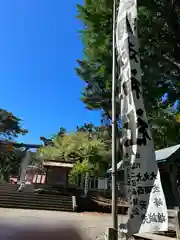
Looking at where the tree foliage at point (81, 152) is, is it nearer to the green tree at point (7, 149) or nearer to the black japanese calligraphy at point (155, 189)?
the green tree at point (7, 149)

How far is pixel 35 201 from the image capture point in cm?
1802

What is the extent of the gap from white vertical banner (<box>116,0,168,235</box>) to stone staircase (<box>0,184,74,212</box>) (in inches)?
532

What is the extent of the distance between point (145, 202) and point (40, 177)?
2315 centimetres

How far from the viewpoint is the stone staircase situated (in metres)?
17.2

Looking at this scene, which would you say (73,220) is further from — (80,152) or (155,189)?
(80,152)

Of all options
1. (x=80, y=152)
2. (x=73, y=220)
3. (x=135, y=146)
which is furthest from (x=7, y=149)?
(x=135, y=146)

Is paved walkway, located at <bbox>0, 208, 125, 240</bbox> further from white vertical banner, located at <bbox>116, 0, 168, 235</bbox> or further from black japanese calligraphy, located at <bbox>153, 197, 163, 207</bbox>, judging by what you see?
black japanese calligraphy, located at <bbox>153, 197, 163, 207</bbox>

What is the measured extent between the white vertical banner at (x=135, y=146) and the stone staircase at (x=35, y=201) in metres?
13.5

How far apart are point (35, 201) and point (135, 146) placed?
14874 millimetres

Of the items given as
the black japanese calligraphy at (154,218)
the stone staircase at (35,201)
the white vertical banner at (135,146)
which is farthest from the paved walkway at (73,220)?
the stone staircase at (35,201)

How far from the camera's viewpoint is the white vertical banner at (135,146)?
430 centimetres

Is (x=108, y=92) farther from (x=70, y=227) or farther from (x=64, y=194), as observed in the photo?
(x=70, y=227)

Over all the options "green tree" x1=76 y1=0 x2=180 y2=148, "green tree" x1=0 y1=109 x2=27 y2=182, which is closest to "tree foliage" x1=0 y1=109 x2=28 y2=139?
"green tree" x1=0 y1=109 x2=27 y2=182

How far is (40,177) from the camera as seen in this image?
26.4m
